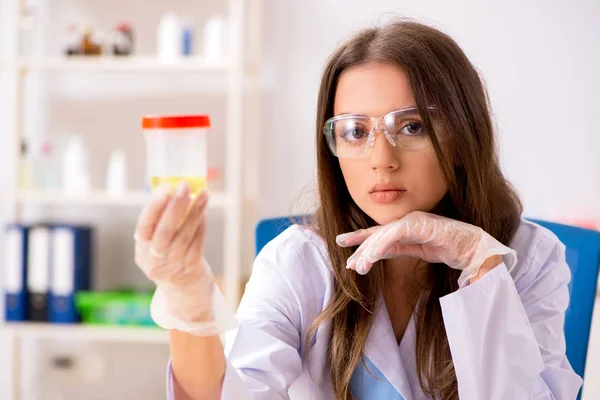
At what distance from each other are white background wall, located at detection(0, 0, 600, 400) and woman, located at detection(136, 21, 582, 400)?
145 centimetres

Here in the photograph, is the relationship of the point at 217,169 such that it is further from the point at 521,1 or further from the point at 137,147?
the point at 521,1

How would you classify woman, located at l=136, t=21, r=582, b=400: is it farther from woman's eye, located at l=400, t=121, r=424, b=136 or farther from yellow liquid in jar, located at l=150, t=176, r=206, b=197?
yellow liquid in jar, located at l=150, t=176, r=206, b=197

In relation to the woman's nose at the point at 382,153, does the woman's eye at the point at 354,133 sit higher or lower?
higher

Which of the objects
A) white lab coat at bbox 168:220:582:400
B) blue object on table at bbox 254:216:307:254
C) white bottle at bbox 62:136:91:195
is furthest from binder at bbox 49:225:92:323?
white lab coat at bbox 168:220:582:400

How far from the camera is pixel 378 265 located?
1382mm

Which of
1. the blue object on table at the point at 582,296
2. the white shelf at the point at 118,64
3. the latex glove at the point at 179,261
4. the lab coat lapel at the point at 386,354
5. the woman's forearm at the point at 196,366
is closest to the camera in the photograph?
the latex glove at the point at 179,261

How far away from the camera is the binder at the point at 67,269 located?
2707 mm

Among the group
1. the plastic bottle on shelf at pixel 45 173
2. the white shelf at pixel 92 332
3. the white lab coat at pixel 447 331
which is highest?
the plastic bottle on shelf at pixel 45 173

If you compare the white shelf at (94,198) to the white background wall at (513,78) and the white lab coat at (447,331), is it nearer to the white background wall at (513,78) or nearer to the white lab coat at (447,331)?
the white background wall at (513,78)

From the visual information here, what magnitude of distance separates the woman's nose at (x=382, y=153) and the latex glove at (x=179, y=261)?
42 cm

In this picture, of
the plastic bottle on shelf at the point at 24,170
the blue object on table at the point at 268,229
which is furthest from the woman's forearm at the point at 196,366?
the plastic bottle on shelf at the point at 24,170

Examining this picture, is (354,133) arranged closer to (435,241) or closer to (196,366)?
(435,241)

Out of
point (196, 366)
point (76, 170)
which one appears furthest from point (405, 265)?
point (76, 170)

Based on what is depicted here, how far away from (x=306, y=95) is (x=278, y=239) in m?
1.60
